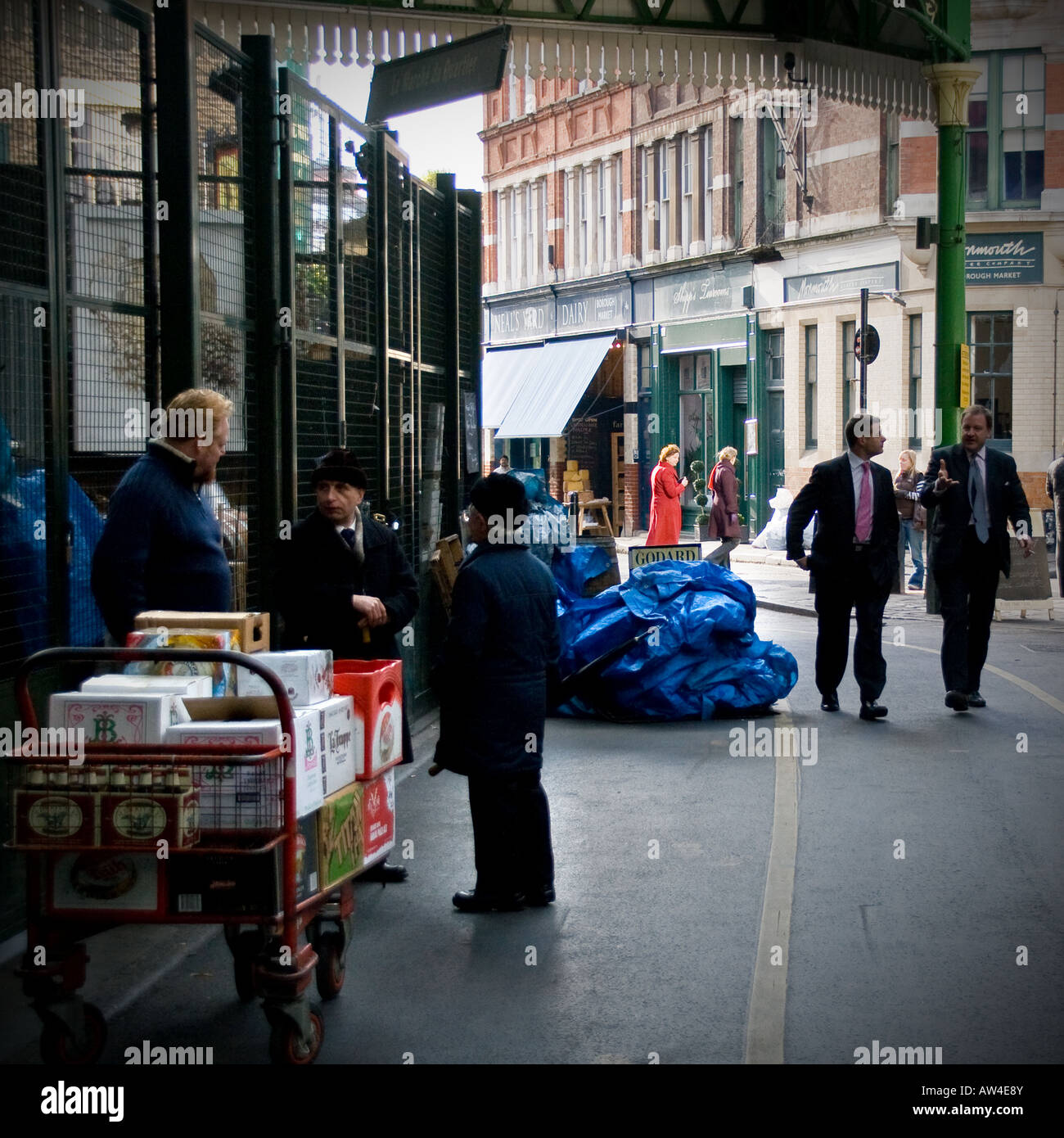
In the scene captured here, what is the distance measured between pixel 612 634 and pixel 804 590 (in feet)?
36.2

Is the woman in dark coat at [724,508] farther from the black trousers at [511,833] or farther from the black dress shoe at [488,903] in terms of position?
the black dress shoe at [488,903]

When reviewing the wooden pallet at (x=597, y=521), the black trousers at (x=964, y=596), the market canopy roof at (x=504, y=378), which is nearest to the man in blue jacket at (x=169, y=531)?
the black trousers at (x=964, y=596)

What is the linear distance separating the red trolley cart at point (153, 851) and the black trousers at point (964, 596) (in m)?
7.53

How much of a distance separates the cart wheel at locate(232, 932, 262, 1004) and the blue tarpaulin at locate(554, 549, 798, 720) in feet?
19.3

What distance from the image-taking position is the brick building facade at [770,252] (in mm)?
27062

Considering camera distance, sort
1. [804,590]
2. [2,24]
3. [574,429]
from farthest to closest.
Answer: [574,429]
[804,590]
[2,24]

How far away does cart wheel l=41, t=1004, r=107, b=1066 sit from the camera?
4820 millimetres

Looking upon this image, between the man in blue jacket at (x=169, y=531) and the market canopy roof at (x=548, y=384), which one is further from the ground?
the market canopy roof at (x=548, y=384)

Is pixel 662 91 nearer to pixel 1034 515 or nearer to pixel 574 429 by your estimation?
pixel 574 429

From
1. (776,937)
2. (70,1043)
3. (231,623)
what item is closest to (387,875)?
(776,937)

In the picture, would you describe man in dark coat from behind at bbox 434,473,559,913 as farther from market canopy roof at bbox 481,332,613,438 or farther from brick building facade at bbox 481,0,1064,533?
market canopy roof at bbox 481,332,613,438

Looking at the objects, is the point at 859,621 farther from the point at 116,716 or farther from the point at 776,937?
the point at 116,716

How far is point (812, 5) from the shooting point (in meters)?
17.6
